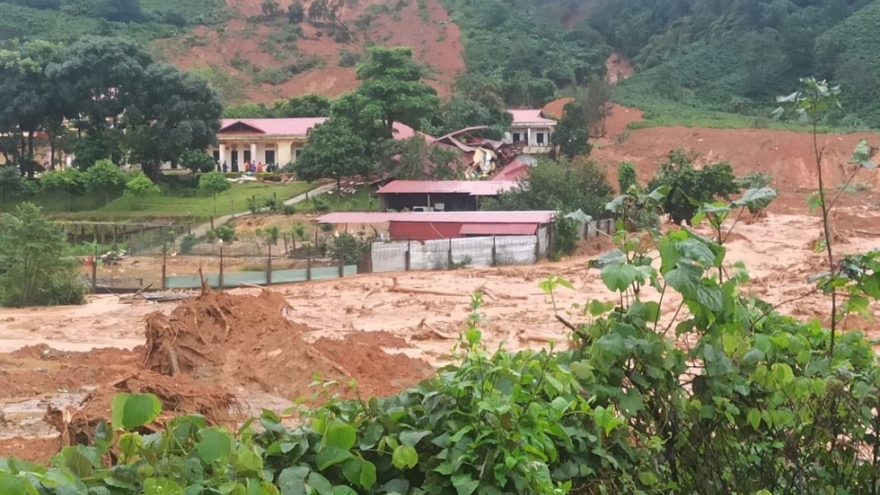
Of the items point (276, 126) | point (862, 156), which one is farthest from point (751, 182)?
point (276, 126)

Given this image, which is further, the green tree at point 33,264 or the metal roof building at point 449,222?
the metal roof building at point 449,222

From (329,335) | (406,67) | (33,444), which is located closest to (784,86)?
(406,67)

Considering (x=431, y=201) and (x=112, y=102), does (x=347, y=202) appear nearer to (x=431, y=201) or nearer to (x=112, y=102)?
(x=431, y=201)

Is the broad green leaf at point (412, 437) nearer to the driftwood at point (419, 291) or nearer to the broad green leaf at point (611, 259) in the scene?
the broad green leaf at point (611, 259)

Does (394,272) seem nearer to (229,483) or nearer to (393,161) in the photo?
(393,161)

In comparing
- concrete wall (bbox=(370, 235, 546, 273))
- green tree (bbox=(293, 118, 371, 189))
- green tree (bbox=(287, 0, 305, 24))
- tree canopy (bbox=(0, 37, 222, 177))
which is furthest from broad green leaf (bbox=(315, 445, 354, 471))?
green tree (bbox=(287, 0, 305, 24))

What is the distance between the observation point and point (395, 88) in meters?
39.2

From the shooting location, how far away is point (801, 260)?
89.2 feet

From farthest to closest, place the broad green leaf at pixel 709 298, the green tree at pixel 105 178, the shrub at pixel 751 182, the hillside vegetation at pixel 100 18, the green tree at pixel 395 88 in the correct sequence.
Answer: the hillside vegetation at pixel 100 18, the green tree at pixel 395 88, the green tree at pixel 105 178, the shrub at pixel 751 182, the broad green leaf at pixel 709 298

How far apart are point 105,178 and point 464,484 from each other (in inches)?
1495

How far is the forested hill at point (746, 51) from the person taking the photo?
64.7 m

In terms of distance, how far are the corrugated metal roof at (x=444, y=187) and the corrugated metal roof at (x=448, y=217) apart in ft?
9.59

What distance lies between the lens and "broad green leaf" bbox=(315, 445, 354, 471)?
2076 mm

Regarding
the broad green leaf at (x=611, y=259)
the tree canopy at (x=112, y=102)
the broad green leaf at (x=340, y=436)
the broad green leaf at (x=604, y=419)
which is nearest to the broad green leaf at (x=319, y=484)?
the broad green leaf at (x=340, y=436)
